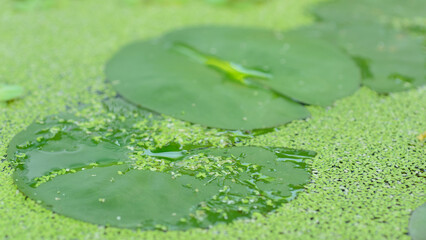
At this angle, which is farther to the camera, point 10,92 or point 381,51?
point 381,51

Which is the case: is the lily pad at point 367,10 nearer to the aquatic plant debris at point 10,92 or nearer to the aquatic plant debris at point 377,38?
the aquatic plant debris at point 377,38

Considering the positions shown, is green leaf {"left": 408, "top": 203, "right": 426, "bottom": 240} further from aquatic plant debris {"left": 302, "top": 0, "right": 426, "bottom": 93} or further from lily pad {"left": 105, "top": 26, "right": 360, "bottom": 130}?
aquatic plant debris {"left": 302, "top": 0, "right": 426, "bottom": 93}

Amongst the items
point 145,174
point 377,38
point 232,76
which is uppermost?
point 377,38

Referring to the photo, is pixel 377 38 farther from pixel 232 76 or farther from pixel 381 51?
pixel 232 76

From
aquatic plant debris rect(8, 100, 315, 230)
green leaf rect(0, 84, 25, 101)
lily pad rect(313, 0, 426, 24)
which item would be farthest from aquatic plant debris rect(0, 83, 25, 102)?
lily pad rect(313, 0, 426, 24)

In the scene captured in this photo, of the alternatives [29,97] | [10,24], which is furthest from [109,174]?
[10,24]

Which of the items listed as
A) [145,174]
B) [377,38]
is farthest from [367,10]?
[145,174]
